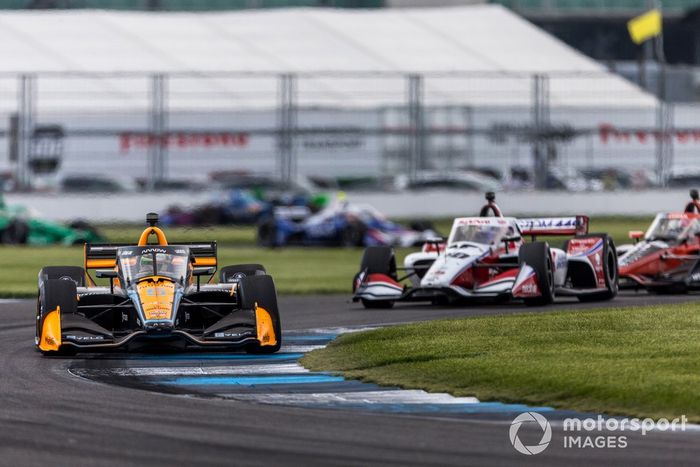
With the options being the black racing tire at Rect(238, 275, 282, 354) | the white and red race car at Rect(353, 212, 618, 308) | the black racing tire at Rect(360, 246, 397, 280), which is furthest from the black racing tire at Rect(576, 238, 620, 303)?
the black racing tire at Rect(238, 275, 282, 354)

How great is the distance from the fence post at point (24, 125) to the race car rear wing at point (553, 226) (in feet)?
74.0

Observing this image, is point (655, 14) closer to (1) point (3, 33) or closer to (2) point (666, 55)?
(1) point (3, 33)

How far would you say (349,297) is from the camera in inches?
917

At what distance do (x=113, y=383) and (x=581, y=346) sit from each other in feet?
13.5

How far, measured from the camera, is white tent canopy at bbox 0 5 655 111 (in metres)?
45.7

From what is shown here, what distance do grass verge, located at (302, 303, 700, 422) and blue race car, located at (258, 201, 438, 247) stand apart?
18.3 m

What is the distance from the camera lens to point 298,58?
51.8m

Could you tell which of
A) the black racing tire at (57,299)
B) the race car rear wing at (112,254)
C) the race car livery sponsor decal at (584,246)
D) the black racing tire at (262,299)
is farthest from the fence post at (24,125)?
the black racing tire at (262,299)

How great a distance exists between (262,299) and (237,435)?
17.9 ft

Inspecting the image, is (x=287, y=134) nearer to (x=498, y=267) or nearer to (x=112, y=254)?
(x=498, y=267)

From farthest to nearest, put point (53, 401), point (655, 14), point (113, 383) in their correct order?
point (655, 14)
point (113, 383)
point (53, 401)

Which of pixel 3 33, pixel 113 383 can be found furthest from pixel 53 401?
pixel 3 33

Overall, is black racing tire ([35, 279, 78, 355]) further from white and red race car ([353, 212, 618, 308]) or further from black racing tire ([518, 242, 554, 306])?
black racing tire ([518, 242, 554, 306])

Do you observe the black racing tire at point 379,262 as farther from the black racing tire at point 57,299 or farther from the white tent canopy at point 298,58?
the white tent canopy at point 298,58
